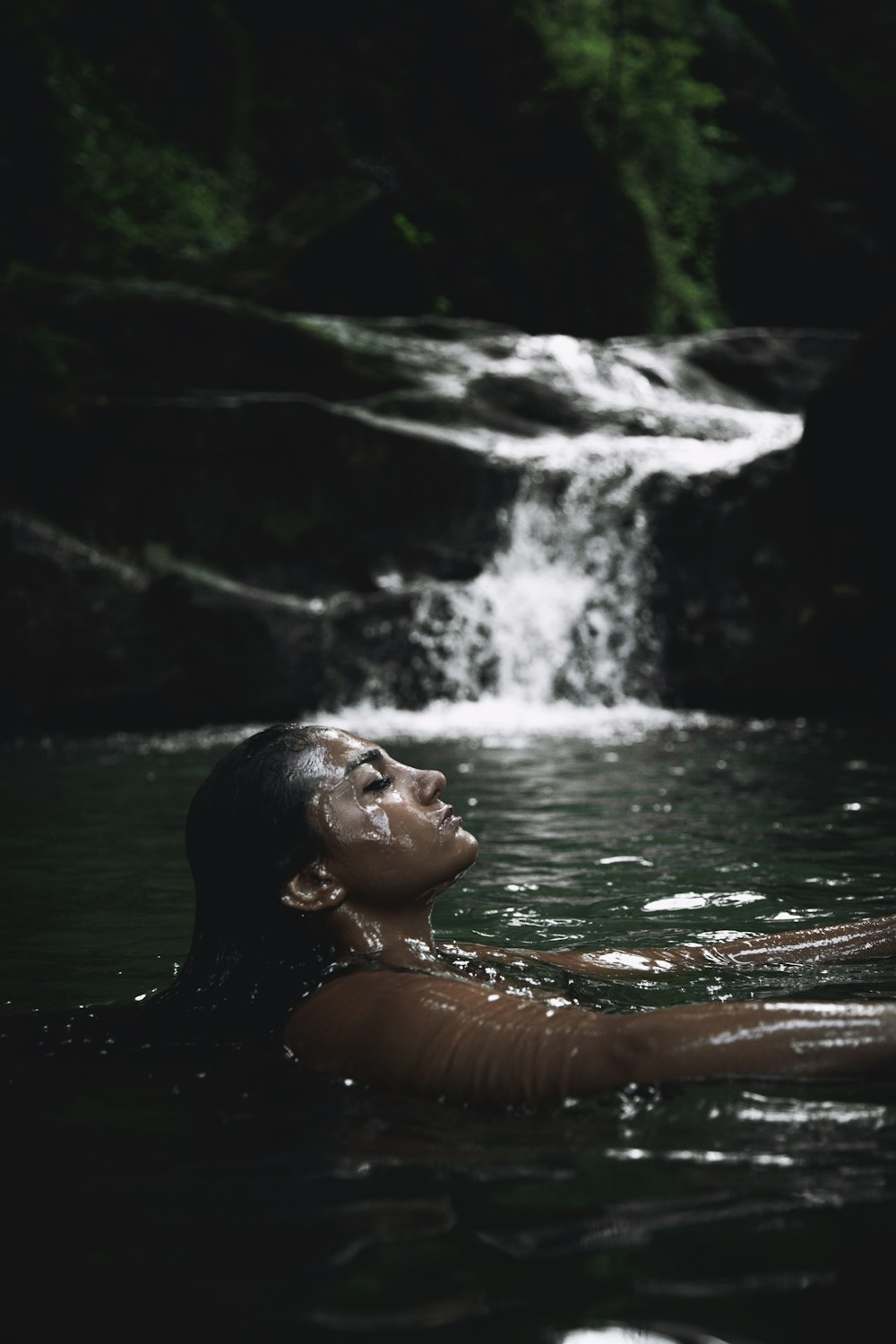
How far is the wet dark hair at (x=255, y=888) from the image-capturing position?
9.85 feet

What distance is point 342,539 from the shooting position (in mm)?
14547

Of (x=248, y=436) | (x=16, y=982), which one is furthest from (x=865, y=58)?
(x=16, y=982)

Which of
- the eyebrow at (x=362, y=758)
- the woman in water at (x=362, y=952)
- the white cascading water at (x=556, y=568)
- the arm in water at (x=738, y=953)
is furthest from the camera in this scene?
the white cascading water at (x=556, y=568)

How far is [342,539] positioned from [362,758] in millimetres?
11587

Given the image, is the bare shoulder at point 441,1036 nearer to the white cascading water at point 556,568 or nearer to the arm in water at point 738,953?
the arm in water at point 738,953

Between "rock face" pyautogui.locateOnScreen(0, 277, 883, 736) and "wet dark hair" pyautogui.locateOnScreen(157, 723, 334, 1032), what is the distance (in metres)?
10.3

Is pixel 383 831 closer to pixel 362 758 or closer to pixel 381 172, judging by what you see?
pixel 362 758

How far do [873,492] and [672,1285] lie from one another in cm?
1206

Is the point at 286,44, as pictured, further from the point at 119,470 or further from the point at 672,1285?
the point at 672,1285

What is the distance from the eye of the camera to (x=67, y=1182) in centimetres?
234

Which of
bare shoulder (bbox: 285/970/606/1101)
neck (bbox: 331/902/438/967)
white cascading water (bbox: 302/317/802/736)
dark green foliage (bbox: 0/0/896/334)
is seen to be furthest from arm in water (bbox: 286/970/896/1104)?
dark green foliage (bbox: 0/0/896/334)

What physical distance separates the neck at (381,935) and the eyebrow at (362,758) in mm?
312

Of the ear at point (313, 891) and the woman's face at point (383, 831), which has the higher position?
the woman's face at point (383, 831)

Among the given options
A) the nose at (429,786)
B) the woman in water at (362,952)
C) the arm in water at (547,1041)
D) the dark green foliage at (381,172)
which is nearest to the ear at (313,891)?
the woman in water at (362,952)
